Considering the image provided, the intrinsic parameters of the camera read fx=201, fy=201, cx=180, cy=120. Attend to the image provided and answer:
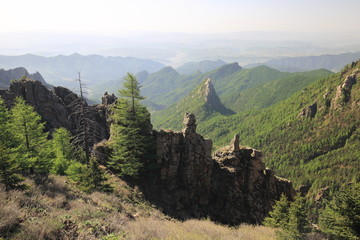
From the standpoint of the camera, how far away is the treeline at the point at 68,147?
2197cm

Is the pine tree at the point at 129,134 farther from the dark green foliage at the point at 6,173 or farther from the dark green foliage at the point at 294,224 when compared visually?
the dark green foliage at the point at 294,224

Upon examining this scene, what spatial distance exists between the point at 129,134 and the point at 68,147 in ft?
54.4

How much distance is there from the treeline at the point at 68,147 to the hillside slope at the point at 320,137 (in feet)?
403

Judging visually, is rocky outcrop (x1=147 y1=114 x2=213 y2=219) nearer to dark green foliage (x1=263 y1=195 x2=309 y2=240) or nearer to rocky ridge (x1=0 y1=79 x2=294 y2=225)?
rocky ridge (x1=0 y1=79 x2=294 y2=225)

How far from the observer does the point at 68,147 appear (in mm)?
37844

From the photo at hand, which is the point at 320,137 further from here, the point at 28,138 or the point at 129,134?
the point at 28,138

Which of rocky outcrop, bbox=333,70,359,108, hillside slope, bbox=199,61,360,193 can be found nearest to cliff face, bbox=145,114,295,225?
hillside slope, bbox=199,61,360,193

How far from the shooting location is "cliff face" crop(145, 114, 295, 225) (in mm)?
30500

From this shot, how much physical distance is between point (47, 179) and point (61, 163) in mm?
9302

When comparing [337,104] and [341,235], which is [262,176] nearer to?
[341,235]

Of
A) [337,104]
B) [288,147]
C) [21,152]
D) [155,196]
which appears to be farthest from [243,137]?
[21,152]

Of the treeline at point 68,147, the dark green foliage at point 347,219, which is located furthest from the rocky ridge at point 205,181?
the dark green foliage at point 347,219

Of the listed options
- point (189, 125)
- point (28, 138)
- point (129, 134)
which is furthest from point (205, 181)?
point (28, 138)

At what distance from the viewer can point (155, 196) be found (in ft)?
95.7
